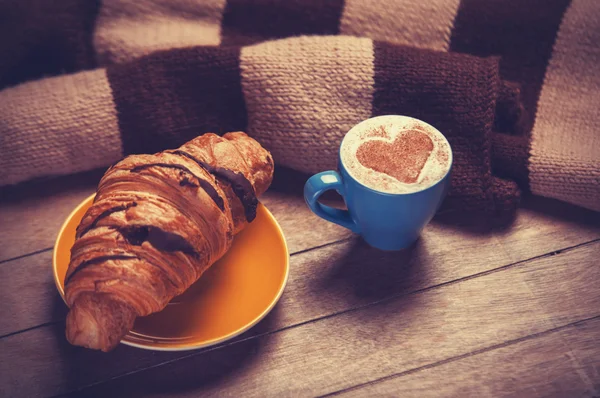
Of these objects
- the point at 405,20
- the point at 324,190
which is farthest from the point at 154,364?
the point at 405,20

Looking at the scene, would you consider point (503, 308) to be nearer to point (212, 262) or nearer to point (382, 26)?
point (212, 262)

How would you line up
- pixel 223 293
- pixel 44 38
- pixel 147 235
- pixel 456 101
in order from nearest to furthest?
1. pixel 147 235
2. pixel 223 293
3. pixel 456 101
4. pixel 44 38

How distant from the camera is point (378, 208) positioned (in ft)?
2.56

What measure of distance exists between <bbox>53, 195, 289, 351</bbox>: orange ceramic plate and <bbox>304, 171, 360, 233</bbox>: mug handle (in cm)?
7

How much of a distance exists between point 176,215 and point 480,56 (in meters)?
0.68

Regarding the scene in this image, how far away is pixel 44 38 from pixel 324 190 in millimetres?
635

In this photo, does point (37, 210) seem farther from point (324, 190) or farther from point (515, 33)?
point (515, 33)

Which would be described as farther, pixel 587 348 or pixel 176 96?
pixel 176 96

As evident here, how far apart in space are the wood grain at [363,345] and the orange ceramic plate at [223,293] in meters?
0.06

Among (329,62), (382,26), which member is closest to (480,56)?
Answer: (382,26)

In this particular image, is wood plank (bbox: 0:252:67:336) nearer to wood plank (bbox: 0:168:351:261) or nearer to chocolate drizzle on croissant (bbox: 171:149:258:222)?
wood plank (bbox: 0:168:351:261)

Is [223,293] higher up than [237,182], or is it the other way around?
[237,182]

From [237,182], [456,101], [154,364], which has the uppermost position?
[456,101]

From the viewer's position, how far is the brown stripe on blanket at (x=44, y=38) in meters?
1.04
